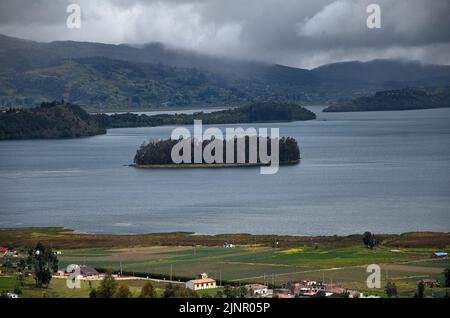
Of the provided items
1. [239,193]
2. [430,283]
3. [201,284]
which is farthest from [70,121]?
[430,283]

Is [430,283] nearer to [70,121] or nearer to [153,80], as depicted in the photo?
[70,121]

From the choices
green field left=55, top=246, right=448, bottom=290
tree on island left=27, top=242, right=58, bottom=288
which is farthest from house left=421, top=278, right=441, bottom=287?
tree on island left=27, top=242, right=58, bottom=288

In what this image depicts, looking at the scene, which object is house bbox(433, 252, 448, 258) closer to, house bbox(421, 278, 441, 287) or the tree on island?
house bbox(421, 278, 441, 287)

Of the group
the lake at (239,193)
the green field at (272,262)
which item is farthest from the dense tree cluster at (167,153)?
the green field at (272,262)

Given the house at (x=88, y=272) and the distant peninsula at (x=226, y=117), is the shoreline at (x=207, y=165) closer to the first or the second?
the house at (x=88, y=272)

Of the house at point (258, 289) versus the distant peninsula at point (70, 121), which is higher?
the distant peninsula at point (70, 121)

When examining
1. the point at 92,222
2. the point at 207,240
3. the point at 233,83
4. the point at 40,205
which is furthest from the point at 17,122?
the point at 233,83
